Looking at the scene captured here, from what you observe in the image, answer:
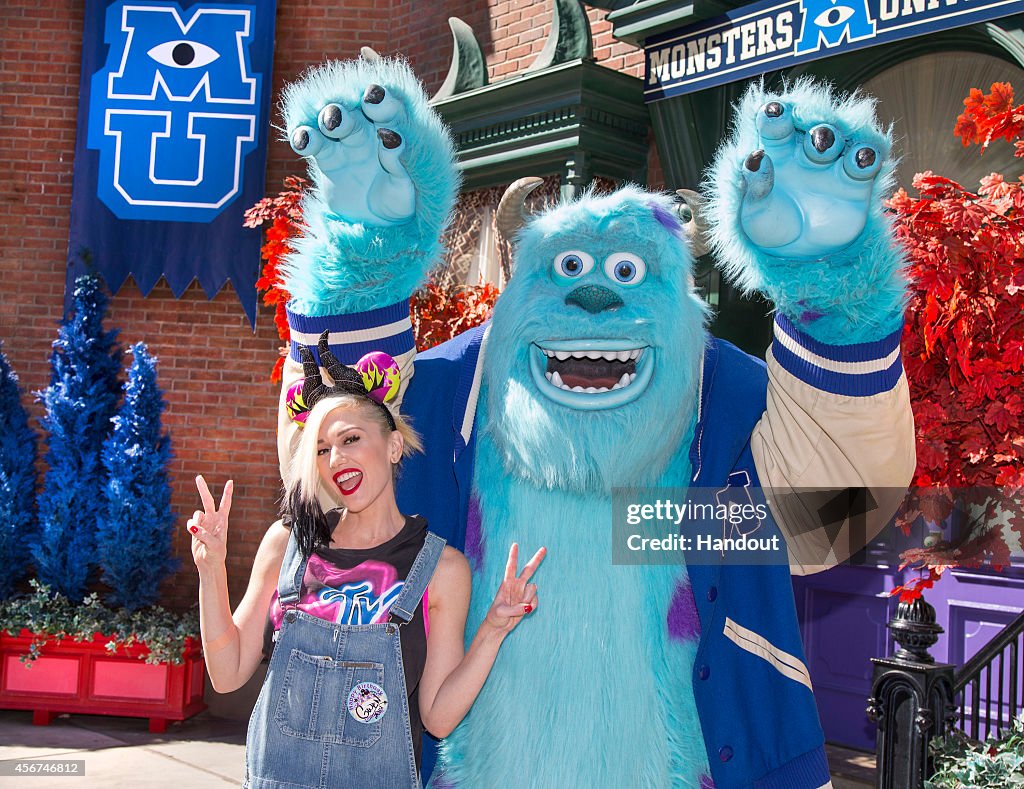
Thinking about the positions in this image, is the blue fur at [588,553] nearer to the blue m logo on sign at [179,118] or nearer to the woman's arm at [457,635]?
the woman's arm at [457,635]

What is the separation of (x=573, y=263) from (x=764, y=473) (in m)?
0.60

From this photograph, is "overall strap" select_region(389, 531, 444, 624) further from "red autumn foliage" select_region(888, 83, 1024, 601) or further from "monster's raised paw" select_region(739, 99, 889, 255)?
"red autumn foliage" select_region(888, 83, 1024, 601)

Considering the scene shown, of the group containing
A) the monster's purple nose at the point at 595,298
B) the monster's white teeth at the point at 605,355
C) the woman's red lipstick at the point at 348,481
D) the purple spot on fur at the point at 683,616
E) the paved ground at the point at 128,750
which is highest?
the monster's purple nose at the point at 595,298

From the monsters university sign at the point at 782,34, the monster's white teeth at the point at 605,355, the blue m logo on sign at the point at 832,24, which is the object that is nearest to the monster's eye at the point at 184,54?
the monsters university sign at the point at 782,34

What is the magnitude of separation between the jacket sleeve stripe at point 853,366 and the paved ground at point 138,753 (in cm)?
340

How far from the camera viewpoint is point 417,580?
1864 mm

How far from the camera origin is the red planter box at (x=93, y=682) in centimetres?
595

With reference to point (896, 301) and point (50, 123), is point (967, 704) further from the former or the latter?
point (50, 123)

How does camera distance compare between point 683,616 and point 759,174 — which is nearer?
point 759,174

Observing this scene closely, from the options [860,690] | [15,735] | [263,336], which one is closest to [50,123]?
[263,336]

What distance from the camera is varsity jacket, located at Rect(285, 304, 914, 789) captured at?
1.96 meters

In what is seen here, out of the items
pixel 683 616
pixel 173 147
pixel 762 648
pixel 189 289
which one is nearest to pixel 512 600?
pixel 683 616

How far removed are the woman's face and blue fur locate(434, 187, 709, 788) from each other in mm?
307

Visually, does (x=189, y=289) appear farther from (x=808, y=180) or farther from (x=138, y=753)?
(x=808, y=180)
